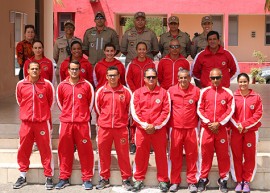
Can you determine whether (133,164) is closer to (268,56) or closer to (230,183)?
(230,183)

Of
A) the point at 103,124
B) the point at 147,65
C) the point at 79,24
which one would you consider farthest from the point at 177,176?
the point at 79,24

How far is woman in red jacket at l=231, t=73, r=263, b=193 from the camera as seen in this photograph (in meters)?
6.86

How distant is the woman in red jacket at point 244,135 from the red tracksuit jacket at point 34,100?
2.39m

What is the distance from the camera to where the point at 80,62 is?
785 centimetres

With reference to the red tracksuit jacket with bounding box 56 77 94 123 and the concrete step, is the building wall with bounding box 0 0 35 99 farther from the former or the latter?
the red tracksuit jacket with bounding box 56 77 94 123

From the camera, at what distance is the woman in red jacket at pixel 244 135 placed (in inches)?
270

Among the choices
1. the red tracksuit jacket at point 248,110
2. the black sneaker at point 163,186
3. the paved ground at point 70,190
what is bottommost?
the paved ground at point 70,190

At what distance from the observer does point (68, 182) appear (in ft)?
23.7

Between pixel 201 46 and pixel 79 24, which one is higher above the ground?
pixel 79 24

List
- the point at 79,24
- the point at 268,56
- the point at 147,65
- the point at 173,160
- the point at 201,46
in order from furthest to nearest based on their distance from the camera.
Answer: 1. the point at 268,56
2. the point at 79,24
3. the point at 201,46
4. the point at 147,65
5. the point at 173,160

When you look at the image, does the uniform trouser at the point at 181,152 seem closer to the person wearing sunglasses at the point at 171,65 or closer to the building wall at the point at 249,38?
the person wearing sunglasses at the point at 171,65

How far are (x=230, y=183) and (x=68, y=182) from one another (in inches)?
82.5

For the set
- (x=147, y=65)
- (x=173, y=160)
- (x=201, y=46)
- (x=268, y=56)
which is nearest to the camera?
(x=173, y=160)

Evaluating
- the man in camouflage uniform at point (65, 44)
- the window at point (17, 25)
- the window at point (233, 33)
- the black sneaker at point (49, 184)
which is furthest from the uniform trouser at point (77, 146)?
the window at point (233, 33)
